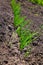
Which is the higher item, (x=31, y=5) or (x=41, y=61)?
(x=41, y=61)

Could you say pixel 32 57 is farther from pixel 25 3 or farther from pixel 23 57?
pixel 25 3

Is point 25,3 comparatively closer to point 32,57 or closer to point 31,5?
point 31,5

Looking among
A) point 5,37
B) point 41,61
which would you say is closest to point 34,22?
point 5,37

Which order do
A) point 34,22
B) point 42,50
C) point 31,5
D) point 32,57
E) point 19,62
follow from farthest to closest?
point 31,5 < point 34,22 < point 42,50 < point 32,57 < point 19,62

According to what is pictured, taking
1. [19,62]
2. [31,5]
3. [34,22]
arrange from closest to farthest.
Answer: [19,62], [34,22], [31,5]

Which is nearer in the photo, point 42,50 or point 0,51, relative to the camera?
point 0,51

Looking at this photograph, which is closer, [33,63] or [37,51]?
[33,63]

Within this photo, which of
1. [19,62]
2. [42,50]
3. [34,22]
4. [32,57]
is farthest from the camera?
[34,22]

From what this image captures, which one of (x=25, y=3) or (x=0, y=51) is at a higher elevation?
(x=0, y=51)

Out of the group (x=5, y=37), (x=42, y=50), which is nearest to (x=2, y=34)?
(x=5, y=37)
